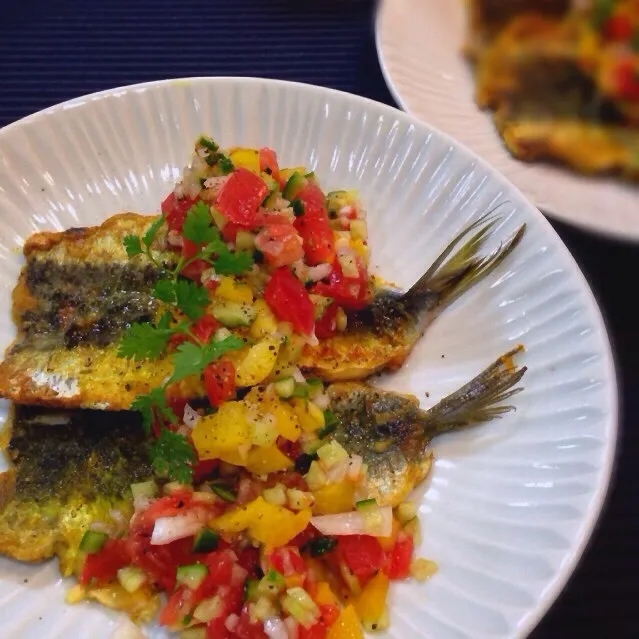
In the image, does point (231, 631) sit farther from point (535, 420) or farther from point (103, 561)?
point (535, 420)

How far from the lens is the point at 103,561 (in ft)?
5.83

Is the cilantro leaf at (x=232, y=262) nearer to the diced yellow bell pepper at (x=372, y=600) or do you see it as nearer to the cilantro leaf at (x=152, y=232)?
the cilantro leaf at (x=152, y=232)

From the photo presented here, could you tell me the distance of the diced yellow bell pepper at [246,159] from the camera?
2232mm

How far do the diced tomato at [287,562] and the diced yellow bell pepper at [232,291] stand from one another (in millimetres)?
735

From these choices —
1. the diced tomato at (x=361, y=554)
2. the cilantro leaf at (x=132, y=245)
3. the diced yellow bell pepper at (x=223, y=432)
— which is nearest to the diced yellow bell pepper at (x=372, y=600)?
the diced tomato at (x=361, y=554)

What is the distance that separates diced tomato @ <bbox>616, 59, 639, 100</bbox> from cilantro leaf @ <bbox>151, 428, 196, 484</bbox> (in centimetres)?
150

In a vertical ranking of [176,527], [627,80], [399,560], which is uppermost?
[627,80]

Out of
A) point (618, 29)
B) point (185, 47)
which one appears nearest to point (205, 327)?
point (618, 29)

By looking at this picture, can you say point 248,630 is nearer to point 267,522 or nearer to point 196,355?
point 267,522

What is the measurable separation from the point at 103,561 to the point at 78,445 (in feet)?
1.15

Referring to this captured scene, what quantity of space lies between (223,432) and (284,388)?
8.7 inches

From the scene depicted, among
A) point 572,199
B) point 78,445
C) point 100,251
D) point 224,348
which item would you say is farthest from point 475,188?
point 78,445

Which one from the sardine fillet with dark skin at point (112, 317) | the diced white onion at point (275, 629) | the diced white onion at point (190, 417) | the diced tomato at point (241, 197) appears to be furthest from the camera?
the diced tomato at point (241, 197)

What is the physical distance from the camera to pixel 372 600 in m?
1.72
